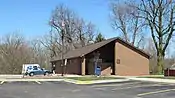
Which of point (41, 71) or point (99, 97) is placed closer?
point (99, 97)

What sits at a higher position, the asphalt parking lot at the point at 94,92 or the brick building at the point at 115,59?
the brick building at the point at 115,59

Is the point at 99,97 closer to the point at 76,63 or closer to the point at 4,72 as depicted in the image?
the point at 76,63

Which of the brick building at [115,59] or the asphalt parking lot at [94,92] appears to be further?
the brick building at [115,59]

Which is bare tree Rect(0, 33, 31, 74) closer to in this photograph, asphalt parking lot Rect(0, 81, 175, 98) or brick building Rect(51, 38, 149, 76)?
brick building Rect(51, 38, 149, 76)

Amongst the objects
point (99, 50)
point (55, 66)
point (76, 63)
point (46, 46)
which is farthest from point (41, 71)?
point (46, 46)

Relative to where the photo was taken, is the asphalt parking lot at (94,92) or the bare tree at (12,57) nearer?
the asphalt parking lot at (94,92)

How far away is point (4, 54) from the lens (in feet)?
239

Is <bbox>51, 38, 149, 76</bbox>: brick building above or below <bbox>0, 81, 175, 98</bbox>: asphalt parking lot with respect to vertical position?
above

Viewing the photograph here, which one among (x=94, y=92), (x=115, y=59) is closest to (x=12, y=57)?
(x=115, y=59)

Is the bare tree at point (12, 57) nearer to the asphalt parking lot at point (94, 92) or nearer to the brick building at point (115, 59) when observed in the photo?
the brick building at point (115, 59)

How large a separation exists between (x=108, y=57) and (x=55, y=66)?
66.6 ft

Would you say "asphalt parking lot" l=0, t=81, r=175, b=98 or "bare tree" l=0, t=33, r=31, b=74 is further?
"bare tree" l=0, t=33, r=31, b=74

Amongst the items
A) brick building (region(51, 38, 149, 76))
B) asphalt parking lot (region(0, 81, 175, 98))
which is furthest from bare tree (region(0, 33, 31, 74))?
asphalt parking lot (region(0, 81, 175, 98))

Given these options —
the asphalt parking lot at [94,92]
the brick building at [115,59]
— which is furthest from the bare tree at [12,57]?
the asphalt parking lot at [94,92]
